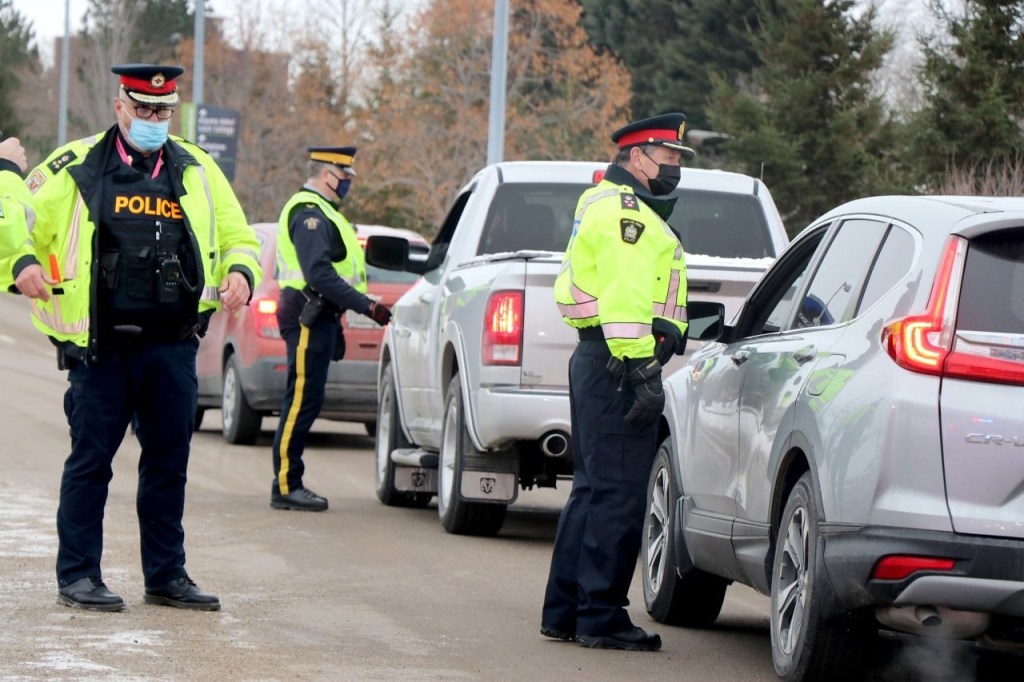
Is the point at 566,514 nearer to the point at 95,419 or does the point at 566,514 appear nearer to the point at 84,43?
the point at 95,419

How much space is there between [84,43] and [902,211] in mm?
73420

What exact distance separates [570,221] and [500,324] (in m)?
1.42

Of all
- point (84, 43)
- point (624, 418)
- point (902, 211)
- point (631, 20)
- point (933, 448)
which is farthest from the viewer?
point (84, 43)

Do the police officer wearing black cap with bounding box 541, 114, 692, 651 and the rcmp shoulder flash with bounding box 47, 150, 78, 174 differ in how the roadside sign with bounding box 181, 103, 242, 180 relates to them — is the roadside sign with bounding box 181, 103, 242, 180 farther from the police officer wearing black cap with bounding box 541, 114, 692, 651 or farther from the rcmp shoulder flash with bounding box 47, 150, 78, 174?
the police officer wearing black cap with bounding box 541, 114, 692, 651

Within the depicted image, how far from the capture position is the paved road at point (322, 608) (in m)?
6.71

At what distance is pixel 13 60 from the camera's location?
Result: 2943 inches

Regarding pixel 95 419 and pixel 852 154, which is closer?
pixel 95 419

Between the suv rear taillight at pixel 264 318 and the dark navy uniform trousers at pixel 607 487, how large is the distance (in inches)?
371

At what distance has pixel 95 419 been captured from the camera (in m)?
7.75

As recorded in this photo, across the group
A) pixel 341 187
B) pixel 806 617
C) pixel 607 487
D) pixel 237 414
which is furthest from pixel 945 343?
pixel 237 414

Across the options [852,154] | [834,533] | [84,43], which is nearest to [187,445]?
[834,533]

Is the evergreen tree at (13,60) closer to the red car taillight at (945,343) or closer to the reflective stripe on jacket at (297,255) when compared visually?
the reflective stripe on jacket at (297,255)

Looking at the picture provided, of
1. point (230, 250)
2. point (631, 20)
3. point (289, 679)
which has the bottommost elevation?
point (289, 679)

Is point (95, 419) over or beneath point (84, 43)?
beneath
